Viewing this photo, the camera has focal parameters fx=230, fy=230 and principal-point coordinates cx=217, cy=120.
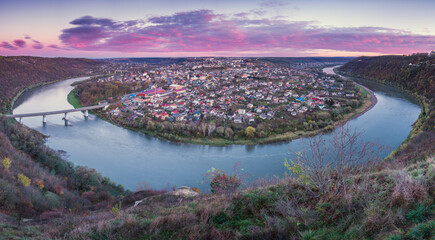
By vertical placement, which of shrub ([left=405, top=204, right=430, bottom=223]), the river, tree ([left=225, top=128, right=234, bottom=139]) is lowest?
the river

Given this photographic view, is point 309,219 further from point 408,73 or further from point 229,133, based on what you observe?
point 408,73

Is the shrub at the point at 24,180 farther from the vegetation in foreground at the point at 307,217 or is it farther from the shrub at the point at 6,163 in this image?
the vegetation in foreground at the point at 307,217

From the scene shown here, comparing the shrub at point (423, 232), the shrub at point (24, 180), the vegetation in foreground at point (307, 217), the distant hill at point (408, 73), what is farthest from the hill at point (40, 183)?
the distant hill at point (408, 73)

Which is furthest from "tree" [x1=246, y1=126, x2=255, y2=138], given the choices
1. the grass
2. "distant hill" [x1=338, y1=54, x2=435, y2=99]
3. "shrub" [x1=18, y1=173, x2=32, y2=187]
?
"distant hill" [x1=338, y1=54, x2=435, y2=99]

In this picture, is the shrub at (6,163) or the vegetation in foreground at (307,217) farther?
the shrub at (6,163)

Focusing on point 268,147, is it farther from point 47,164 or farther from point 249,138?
point 47,164

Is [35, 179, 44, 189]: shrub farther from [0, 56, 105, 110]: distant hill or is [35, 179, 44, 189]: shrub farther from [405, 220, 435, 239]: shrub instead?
[0, 56, 105, 110]: distant hill
